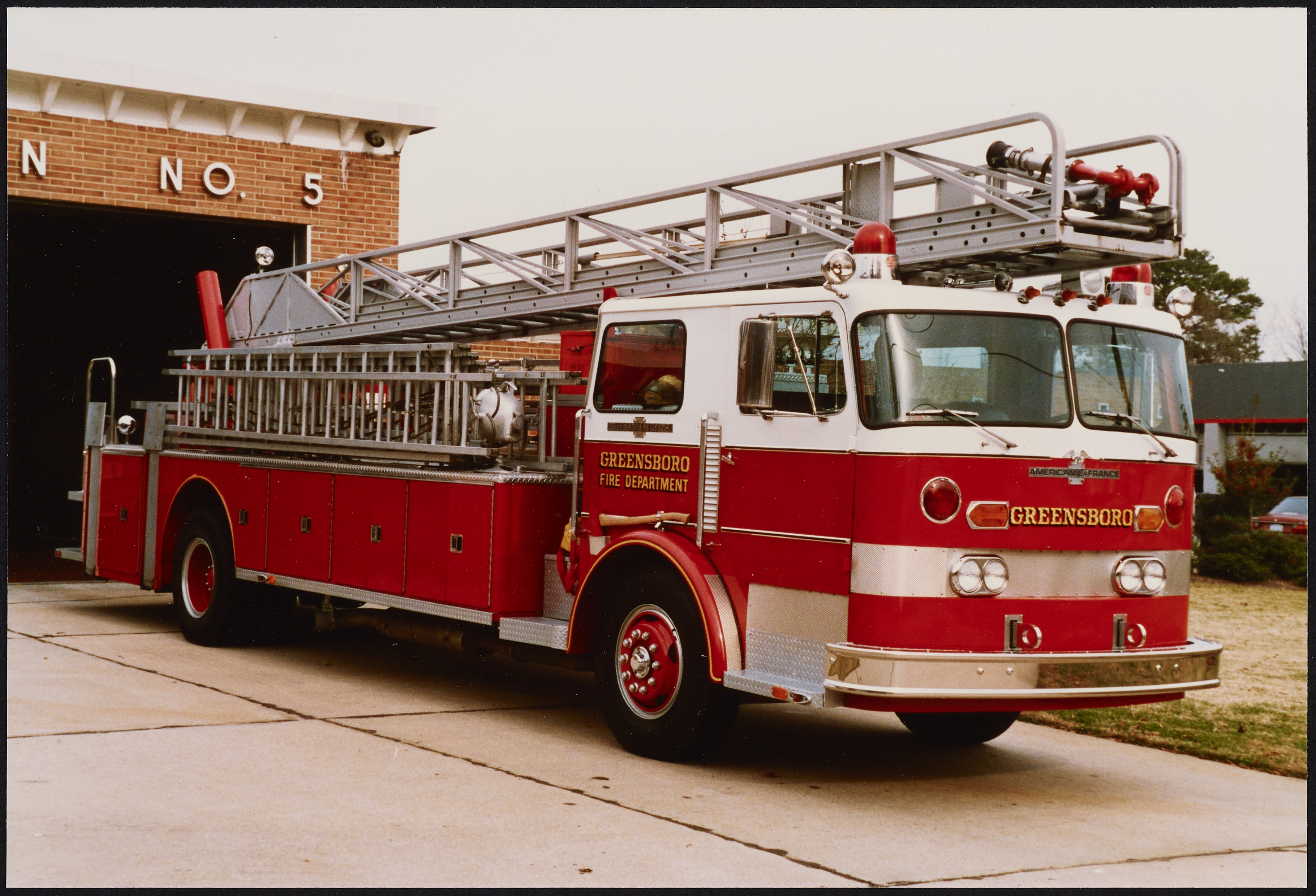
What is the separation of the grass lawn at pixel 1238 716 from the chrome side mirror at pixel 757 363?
10.2 ft

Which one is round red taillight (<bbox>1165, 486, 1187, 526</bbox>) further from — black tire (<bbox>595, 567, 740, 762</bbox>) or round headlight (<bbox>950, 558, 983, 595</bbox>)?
black tire (<bbox>595, 567, 740, 762</bbox>)

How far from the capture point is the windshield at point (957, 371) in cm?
618

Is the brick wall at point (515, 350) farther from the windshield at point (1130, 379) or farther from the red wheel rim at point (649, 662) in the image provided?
the windshield at point (1130, 379)

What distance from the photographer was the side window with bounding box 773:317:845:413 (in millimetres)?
6387

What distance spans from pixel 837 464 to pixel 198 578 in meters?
6.63

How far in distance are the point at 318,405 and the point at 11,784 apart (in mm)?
4283

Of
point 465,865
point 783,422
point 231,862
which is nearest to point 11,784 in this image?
point 231,862

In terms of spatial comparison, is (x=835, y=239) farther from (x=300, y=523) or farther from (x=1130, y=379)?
(x=300, y=523)

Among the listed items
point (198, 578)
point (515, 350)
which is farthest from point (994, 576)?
point (515, 350)

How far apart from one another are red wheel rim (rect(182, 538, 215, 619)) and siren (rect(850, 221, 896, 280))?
21.1ft

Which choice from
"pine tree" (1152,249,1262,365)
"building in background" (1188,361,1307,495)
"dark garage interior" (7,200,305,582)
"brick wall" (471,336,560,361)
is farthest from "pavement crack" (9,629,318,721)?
"pine tree" (1152,249,1262,365)

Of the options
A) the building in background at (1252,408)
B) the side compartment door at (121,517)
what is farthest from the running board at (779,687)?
the building in background at (1252,408)

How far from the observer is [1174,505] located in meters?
6.64

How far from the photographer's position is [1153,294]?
7.05m
